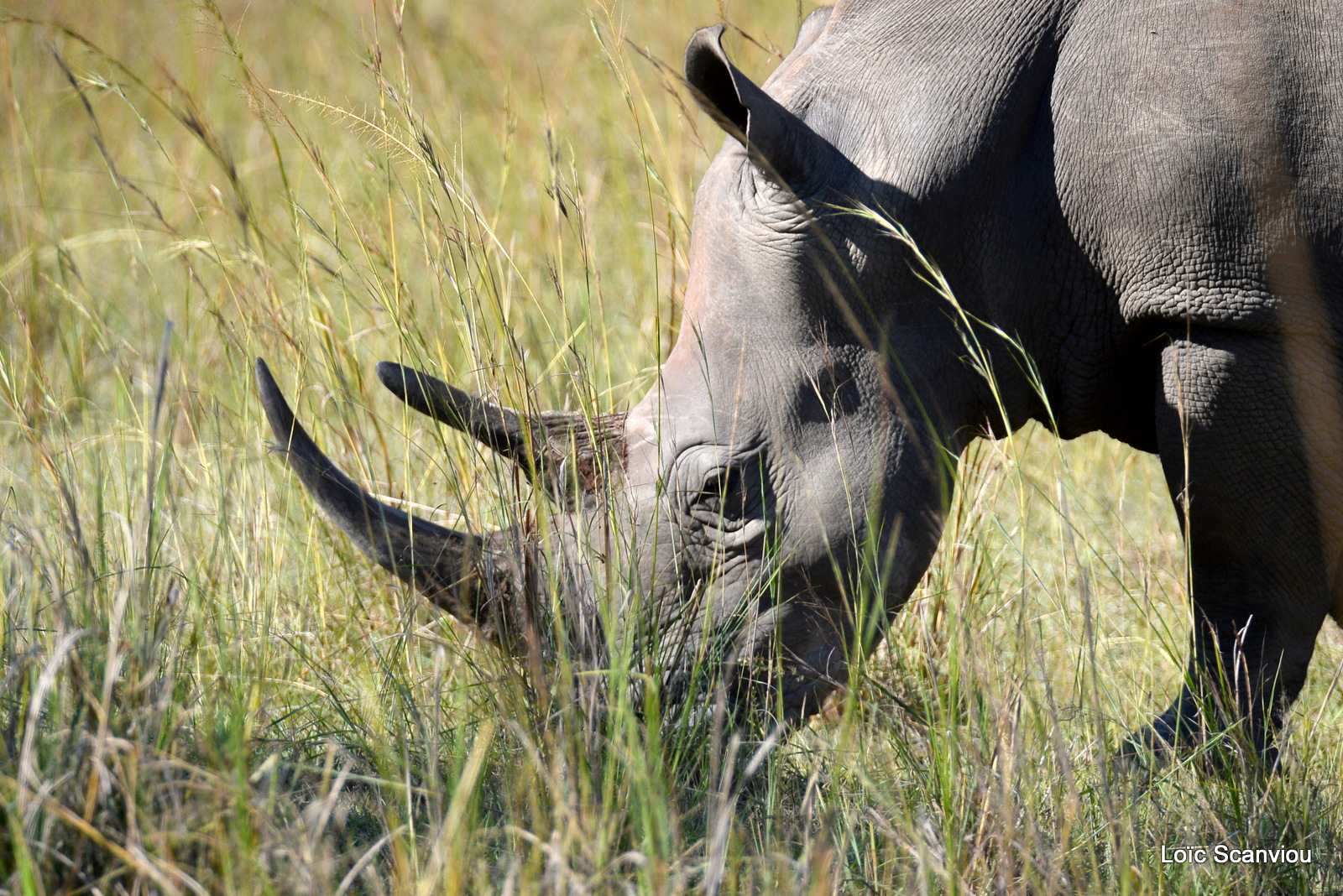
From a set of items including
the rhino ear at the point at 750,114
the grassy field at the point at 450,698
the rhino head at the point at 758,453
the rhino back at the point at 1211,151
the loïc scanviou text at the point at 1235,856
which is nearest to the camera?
the grassy field at the point at 450,698

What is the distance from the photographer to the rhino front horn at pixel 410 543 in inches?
95.3

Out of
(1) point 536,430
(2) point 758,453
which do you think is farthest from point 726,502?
(1) point 536,430

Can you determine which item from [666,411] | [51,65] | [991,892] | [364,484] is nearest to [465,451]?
[364,484]

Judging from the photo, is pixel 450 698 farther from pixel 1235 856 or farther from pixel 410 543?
pixel 1235 856

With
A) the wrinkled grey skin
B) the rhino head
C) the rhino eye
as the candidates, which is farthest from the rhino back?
the rhino eye

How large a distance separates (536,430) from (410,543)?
374mm

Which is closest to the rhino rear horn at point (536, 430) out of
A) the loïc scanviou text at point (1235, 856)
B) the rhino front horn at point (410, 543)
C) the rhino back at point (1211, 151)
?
the rhino front horn at point (410, 543)

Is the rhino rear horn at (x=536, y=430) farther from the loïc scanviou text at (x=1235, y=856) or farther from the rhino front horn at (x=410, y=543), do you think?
the loïc scanviou text at (x=1235, y=856)

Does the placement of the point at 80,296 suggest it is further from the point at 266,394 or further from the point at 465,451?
the point at 266,394

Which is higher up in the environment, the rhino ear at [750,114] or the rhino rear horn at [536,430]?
the rhino ear at [750,114]

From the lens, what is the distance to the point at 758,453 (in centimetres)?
261

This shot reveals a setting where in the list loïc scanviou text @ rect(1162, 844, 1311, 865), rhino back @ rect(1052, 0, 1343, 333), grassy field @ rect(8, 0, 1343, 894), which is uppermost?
rhino back @ rect(1052, 0, 1343, 333)

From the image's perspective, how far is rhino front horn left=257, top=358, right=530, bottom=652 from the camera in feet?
7.95

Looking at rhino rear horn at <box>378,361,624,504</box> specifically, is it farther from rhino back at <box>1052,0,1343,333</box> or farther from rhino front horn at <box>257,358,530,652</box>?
rhino back at <box>1052,0,1343,333</box>
